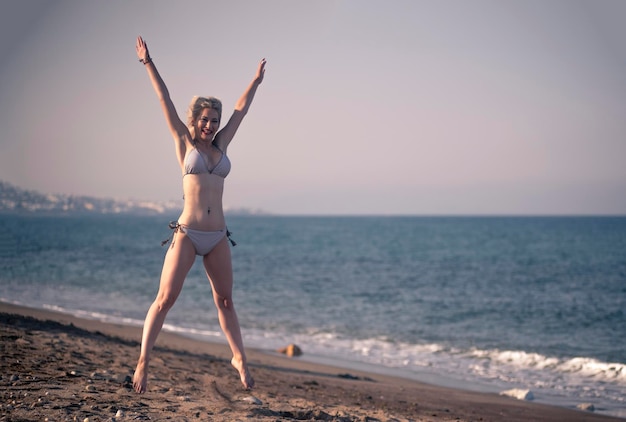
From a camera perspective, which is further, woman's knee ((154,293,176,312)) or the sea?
the sea

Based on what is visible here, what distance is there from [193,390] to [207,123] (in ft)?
10.7

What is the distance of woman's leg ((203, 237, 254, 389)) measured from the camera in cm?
517

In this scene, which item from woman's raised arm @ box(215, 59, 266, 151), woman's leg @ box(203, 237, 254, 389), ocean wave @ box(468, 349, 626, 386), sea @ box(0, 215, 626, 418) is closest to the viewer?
woman's leg @ box(203, 237, 254, 389)

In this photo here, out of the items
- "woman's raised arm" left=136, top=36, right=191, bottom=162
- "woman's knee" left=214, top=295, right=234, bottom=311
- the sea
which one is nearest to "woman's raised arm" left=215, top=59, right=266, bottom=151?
"woman's raised arm" left=136, top=36, right=191, bottom=162

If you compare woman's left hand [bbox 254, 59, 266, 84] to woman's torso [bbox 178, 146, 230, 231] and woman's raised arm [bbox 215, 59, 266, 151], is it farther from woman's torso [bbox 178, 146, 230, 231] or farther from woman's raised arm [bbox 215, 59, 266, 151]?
woman's torso [bbox 178, 146, 230, 231]

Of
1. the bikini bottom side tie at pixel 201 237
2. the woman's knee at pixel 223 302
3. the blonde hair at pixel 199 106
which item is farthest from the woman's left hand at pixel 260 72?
the woman's knee at pixel 223 302

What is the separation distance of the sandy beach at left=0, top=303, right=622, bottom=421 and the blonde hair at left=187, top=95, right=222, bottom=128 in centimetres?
240

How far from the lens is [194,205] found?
5.04 meters

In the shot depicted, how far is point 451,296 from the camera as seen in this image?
2348cm

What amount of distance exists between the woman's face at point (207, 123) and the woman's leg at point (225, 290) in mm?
854

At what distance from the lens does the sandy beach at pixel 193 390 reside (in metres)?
5.25

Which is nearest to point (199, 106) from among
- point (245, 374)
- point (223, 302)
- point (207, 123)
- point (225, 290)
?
point (207, 123)

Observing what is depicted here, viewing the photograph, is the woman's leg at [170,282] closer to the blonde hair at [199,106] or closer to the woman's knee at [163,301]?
the woman's knee at [163,301]

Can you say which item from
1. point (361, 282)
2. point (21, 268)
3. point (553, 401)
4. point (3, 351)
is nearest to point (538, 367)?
point (553, 401)
